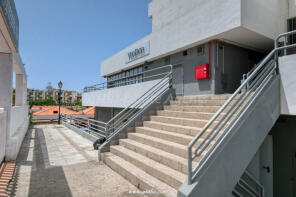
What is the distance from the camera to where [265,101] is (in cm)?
424

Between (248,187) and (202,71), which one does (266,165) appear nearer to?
(248,187)

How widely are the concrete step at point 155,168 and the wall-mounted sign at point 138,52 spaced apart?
9180 mm

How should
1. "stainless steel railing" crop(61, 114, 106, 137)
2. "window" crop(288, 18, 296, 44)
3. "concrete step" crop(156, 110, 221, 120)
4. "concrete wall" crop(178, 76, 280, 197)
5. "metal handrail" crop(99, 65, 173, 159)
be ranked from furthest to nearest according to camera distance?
1. "window" crop(288, 18, 296, 44)
2. "stainless steel railing" crop(61, 114, 106, 137)
3. "metal handrail" crop(99, 65, 173, 159)
4. "concrete step" crop(156, 110, 221, 120)
5. "concrete wall" crop(178, 76, 280, 197)

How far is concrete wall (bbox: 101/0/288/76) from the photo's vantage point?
782 centimetres

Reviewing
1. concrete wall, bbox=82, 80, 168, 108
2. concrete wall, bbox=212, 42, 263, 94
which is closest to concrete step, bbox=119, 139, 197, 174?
concrete wall, bbox=82, 80, 168, 108

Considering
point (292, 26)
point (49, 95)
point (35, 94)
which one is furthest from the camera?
point (49, 95)

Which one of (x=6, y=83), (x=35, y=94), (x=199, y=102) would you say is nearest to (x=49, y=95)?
(x=35, y=94)

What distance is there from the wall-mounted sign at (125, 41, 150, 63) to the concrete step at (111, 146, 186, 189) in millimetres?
9180

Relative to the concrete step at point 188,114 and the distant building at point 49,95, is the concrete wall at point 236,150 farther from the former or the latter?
the distant building at point 49,95

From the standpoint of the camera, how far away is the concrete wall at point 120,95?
35.5 feet

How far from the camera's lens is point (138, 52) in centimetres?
1456

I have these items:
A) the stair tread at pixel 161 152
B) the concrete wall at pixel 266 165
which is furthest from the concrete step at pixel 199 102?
the stair tread at pixel 161 152

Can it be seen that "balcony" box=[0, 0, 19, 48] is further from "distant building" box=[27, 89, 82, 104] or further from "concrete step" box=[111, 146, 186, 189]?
"distant building" box=[27, 89, 82, 104]

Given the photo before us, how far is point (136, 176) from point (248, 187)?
335 centimetres
